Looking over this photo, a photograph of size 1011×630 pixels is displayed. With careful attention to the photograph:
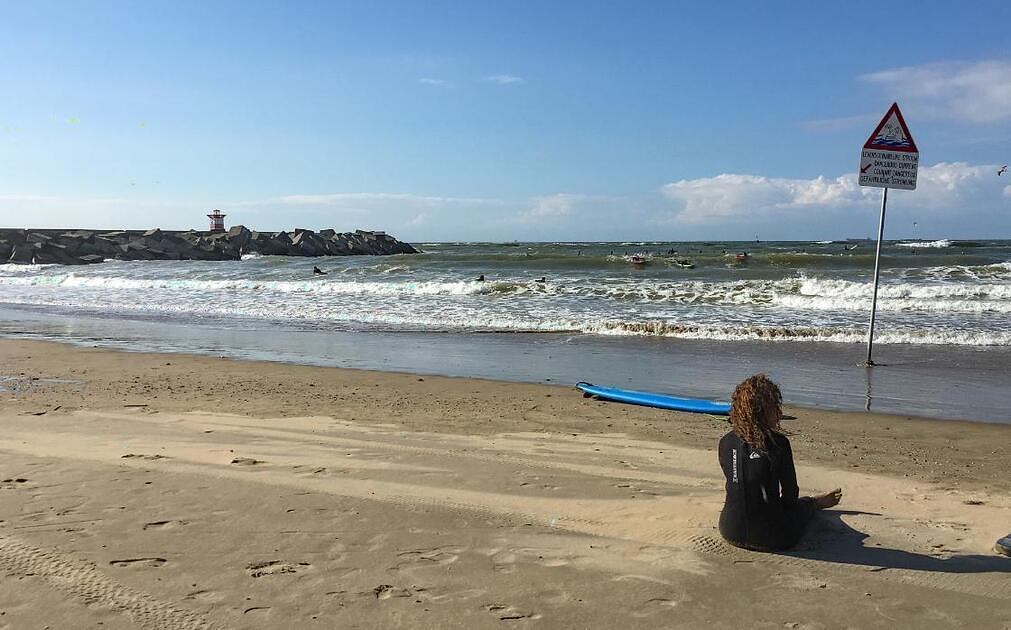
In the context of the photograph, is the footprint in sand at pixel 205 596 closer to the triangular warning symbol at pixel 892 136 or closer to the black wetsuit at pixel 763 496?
the black wetsuit at pixel 763 496

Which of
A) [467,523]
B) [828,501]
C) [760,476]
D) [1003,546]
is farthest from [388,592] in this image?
[1003,546]

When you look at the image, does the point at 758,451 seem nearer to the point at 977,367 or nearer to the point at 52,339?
the point at 977,367

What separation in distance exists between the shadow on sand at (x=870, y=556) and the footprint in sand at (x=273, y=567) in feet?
7.76

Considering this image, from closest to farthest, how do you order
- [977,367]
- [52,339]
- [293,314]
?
[977,367], [52,339], [293,314]

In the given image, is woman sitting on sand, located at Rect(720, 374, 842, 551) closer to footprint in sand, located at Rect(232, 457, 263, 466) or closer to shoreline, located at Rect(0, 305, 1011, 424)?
Result: footprint in sand, located at Rect(232, 457, 263, 466)

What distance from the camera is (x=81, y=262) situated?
41.3m

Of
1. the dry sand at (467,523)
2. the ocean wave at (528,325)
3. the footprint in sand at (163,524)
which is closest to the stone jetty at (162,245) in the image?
the ocean wave at (528,325)

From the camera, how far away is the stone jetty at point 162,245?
4231cm

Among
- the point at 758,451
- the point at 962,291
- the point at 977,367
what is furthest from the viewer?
the point at 962,291

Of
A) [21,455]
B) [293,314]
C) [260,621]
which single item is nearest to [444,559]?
[260,621]

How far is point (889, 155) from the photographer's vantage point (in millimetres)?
9398

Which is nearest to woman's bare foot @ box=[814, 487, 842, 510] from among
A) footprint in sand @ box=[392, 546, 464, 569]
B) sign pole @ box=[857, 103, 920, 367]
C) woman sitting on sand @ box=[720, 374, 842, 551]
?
woman sitting on sand @ box=[720, 374, 842, 551]

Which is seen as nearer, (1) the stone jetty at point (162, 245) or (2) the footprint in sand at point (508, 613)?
(2) the footprint in sand at point (508, 613)

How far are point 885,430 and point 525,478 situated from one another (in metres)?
3.73
